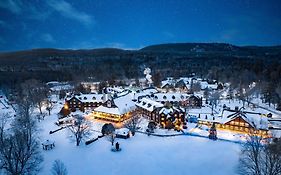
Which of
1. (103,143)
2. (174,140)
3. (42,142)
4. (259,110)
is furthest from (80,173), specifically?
(259,110)

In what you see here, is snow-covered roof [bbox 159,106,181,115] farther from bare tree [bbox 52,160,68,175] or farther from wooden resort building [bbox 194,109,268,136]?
bare tree [bbox 52,160,68,175]

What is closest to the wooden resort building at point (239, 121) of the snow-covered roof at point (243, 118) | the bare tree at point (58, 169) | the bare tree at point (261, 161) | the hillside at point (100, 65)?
the snow-covered roof at point (243, 118)

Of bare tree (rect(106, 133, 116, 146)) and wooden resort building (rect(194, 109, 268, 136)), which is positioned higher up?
wooden resort building (rect(194, 109, 268, 136))

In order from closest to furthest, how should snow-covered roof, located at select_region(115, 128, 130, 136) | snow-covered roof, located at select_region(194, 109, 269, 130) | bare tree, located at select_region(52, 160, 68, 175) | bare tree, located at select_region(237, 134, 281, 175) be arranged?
1. bare tree, located at select_region(237, 134, 281, 175)
2. bare tree, located at select_region(52, 160, 68, 175)
3. snow-covered roof, located at select_region(115, 128, 130, 136)
4. snow-covered roof, located at select_region(194, 109, 269, 130)

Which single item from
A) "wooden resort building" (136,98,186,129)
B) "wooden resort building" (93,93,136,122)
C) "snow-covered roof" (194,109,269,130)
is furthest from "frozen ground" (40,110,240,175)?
"wooden resort building" (93,93,136,122)

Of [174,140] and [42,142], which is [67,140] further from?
[174,140]

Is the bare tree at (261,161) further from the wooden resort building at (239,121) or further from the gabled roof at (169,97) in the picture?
the gabled roof at (169,97)

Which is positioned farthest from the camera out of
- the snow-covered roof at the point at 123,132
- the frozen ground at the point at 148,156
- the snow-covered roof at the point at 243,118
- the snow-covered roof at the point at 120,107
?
the snow-covered roof at the point at 120,107

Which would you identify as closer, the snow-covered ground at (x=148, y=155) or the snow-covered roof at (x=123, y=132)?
the snow-covered ground at (x=148, y=155)
